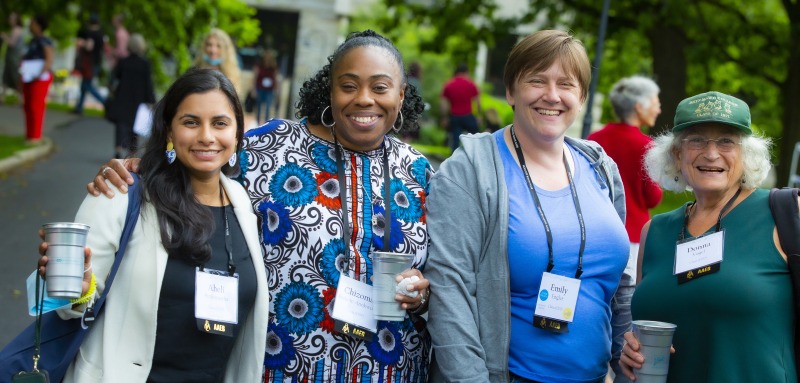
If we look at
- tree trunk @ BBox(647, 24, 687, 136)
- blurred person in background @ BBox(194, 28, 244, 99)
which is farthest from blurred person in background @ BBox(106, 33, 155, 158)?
tree trunk @ BBox(647, 24, 687, 136)

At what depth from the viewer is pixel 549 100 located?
385 centimetres

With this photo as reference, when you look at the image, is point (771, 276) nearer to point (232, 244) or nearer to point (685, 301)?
point (685, 301)

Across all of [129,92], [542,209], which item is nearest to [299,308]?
[542,209]

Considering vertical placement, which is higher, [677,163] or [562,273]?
[677,163]

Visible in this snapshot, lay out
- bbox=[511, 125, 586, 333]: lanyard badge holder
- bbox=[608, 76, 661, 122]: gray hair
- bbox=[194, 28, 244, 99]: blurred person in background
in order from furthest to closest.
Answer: bbox=[194, 28, 244, 99]: blurred person in background < bbox=[608, 76, 661, 122]: gray hair < bbox=[511, 125, 586, 333]: lanyard badge holder

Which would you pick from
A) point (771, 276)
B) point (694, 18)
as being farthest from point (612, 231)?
point (694, 18)

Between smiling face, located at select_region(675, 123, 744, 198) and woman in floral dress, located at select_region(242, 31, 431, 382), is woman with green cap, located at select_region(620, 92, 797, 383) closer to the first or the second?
smiling face, located at select_region(675, 123, 744, 198)

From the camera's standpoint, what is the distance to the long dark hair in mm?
3604

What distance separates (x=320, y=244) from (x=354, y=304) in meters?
0.25

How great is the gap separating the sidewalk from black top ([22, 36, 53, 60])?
141 centimetres

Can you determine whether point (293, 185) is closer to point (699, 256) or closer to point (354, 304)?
point (354, 304)

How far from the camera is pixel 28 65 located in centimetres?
1670

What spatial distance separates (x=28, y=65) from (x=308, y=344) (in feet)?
46.5

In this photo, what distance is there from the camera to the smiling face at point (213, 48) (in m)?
10.5
